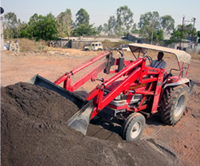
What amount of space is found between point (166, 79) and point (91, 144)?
3.18 meters

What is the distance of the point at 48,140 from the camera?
258cm

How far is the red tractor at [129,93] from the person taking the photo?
11.3ft

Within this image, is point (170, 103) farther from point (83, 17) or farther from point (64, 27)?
point (83, 17)

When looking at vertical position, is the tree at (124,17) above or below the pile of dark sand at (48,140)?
above

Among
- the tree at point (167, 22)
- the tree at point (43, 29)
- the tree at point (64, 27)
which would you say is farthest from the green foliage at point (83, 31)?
the tree at point (167, 22)

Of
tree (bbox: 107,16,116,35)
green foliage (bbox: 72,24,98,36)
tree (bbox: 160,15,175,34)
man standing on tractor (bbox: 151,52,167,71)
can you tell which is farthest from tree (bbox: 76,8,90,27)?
man standing on tractor (bbox: 151,52,167,71)

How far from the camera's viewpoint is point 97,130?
3963 millimetres

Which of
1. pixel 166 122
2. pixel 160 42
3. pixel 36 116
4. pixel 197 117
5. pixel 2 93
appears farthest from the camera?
pixel 160 42

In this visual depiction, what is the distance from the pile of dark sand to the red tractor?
11.7 inches

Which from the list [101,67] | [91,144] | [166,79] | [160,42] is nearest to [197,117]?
[166,79]

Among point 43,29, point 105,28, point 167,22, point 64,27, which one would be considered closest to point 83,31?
point 64,27

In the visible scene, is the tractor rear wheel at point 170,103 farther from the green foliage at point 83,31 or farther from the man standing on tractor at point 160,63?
the green foliage at point 83,31

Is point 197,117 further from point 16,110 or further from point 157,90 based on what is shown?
point 16,110

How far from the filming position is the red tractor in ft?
11.3
